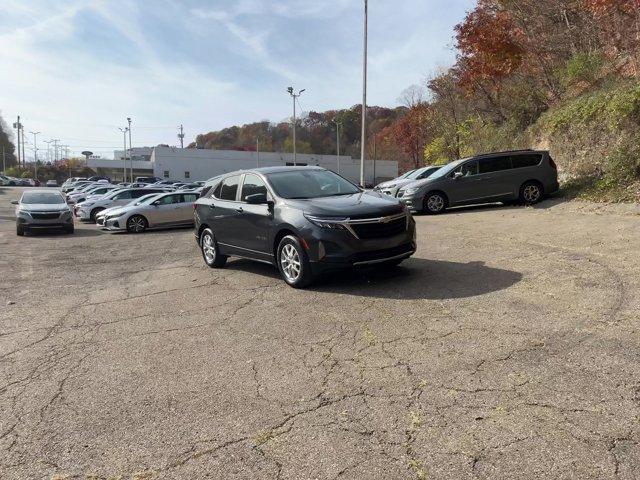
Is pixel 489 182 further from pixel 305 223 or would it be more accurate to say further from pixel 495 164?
pixel 305 223

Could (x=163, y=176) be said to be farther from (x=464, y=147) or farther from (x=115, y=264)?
(x=115, y=264)

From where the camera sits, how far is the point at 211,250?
31.5ft

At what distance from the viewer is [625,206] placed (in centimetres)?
1241

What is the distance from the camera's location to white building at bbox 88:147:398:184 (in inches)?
3201

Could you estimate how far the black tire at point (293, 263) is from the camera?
7.09 m

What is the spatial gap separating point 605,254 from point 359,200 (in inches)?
145

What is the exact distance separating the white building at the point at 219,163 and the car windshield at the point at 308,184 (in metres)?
68.1

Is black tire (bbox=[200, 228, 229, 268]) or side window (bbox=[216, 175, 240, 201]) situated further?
black tire (bbox=[200, 228, 229, 268])

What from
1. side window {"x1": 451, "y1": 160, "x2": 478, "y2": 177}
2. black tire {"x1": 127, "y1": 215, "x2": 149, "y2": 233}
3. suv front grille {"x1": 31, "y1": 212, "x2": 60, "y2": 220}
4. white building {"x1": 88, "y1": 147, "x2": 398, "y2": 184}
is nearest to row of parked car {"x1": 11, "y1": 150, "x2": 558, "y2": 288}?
side window {"x1": 451, "y1": 160, "x2": 478, "y2": 177}

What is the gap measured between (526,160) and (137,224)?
12.8 metres

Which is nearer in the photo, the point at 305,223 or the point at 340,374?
the point at 340,374

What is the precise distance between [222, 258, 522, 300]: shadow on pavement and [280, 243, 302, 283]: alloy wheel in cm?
29

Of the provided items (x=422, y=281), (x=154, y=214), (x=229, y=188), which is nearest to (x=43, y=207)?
(x=154, y=214)

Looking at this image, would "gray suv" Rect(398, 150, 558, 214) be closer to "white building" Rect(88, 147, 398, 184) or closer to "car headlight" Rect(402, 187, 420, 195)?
"car headlight" Rect(402, 187, 420, 195)
